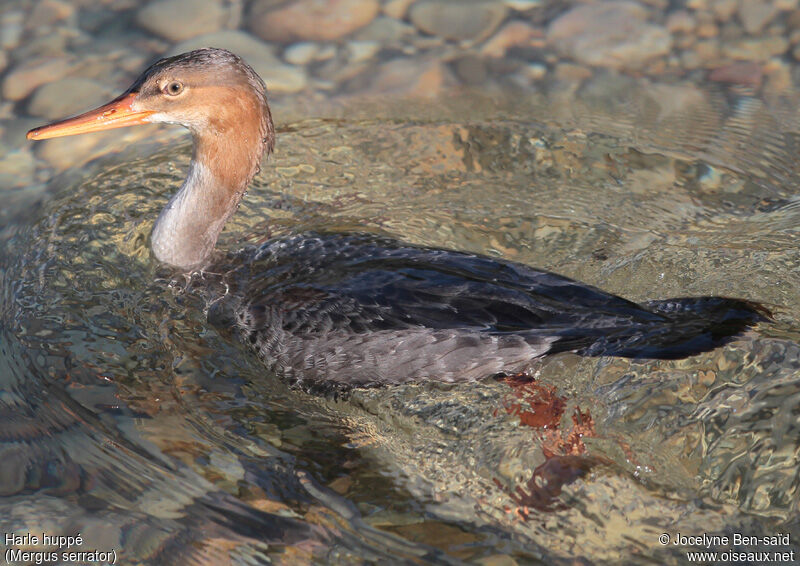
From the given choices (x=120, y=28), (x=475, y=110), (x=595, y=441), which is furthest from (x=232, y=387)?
(x=120, y=28)

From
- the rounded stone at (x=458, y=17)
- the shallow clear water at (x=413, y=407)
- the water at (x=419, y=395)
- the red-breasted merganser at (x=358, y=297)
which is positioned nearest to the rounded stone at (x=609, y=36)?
the rounded stone at (x=458, y=17)

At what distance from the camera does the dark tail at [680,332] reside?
355 centimetres

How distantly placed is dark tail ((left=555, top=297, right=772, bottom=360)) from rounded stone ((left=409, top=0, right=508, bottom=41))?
3726mm

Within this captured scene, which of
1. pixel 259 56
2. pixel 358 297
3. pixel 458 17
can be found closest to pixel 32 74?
pixel 259 56

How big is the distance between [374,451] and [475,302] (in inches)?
33.0

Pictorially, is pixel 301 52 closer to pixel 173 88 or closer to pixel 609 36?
pixel 609 36

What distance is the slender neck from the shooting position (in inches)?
173

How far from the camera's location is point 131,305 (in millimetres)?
4531

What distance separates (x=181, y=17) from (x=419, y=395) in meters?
4.48

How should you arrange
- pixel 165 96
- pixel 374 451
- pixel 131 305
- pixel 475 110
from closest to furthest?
1. pixel 374 451
2. pixel 165 96
3. pixel 131 305
4. pixel 475 110

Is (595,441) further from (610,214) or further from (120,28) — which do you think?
(120,28)

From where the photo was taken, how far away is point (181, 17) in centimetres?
703

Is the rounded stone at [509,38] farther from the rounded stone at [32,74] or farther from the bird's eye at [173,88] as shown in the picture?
the rounded stone at [32,74]

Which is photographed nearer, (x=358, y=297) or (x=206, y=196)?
(x=358, y=297)
